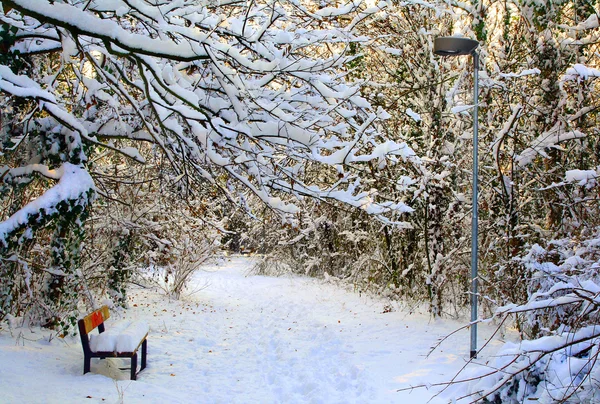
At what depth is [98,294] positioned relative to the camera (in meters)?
9.61

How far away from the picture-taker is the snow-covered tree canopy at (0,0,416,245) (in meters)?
3.39

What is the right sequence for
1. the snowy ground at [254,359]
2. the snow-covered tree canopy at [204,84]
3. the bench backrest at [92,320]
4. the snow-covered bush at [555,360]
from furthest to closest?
the bench backrest at [92,320], the snowy ground at [254,359], the snow-covered tree canopy at [204,84], the snow-covered bush at [555,360]

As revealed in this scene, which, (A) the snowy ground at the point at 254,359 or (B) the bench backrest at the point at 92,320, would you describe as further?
(B) the bench backrest at the point at 92,320

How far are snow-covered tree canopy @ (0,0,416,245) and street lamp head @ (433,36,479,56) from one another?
4.02ft

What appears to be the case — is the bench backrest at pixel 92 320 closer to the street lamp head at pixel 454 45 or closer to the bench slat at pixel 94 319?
the bench slat at pixel 94 319

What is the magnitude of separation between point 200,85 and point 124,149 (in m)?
1.52

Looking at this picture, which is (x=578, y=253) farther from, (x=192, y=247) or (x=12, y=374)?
(x=192, y=247)

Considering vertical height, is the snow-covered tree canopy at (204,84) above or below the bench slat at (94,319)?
above

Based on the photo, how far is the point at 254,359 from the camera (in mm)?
7016

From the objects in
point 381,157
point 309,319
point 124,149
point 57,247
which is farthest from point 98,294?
point 381,157

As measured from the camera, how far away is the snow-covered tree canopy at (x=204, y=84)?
3393 millimetres

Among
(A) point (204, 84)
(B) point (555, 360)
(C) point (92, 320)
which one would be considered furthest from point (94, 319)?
(B) point (555, 360)

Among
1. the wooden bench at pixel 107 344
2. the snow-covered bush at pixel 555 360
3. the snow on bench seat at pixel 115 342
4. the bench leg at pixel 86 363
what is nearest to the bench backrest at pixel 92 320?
the wooden bench at pixel 107 344

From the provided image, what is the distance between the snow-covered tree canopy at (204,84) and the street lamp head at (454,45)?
4.02 feet
